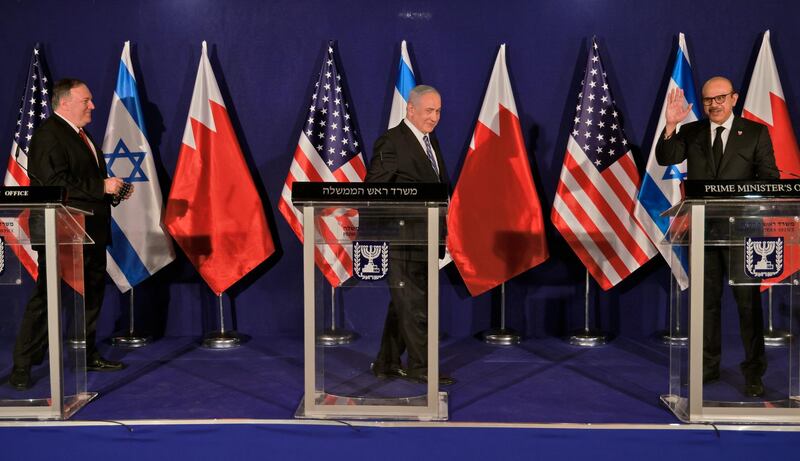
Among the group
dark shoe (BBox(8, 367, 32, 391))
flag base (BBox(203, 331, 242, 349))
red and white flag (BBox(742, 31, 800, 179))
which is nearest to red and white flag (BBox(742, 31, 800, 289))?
red and white flag (BBox(742, 31, 800, 179))

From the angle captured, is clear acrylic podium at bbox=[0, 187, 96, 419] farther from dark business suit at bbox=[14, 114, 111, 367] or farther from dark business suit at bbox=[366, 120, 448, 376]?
dark business suit at bbox=[366, 120, 448, 376]

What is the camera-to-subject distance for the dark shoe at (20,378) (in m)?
3.58

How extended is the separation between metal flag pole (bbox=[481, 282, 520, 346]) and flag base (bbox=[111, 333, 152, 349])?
223cm

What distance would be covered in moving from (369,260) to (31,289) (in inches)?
60.2

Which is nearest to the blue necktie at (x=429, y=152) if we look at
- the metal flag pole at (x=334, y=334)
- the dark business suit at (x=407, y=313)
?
the dark business suit at (x=407, y=313)

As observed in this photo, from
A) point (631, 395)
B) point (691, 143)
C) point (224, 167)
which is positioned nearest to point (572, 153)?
point (691, 143)

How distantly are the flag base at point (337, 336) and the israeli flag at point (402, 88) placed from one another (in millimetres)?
2296

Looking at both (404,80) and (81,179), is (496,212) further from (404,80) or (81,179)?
(81,179)

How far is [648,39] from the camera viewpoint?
18.1 feet

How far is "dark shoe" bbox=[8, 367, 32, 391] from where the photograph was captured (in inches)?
141

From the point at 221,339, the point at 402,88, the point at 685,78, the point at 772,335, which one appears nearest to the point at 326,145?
the point at 402,88

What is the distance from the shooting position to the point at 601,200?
5.23m

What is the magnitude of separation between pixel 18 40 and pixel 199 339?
244 centimetres

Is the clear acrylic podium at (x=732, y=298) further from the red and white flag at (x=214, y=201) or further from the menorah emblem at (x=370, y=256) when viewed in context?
the red and white flag at (x=214, y=201)
